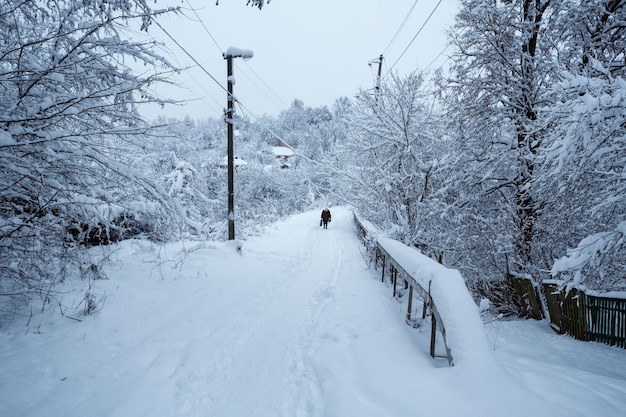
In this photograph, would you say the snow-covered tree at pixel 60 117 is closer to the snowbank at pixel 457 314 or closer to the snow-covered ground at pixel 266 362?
the snow-covered ground at pixel 266 362

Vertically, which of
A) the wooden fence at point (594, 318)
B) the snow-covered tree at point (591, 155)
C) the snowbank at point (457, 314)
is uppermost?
the snow-covered tree at point (591, 155)

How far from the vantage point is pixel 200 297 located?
20.5 feet

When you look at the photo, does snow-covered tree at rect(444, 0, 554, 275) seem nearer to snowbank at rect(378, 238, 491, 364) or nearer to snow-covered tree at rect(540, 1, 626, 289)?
snow-covered tree at rect(540, 1, 626, 289)

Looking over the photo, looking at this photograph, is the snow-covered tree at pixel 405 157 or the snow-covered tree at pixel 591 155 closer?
the snow-covered tree at pixel 591 155

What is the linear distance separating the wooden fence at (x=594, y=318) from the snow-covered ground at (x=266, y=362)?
42 centimetres

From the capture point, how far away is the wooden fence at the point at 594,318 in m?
6.05

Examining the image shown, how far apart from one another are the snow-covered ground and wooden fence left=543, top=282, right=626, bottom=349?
0.42 metres

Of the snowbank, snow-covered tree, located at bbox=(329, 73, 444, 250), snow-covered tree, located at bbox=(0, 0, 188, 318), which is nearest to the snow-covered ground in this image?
the snowbank

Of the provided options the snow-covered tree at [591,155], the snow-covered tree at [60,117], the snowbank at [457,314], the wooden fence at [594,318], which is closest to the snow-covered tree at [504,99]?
the wooden fence at [594,318]

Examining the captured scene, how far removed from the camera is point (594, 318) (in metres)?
6.27

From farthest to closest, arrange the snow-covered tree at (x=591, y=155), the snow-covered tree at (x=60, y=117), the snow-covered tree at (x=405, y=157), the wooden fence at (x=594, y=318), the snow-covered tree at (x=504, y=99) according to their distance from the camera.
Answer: the snow-covered tree at (x=405, y=157)
the snow-covered tree at (x=504, y=99)
the wooden fence at (x=594, y=318)
the snow-covered tree at (x=591, y=155)
the snow-covered tree at (x=60, y=117)

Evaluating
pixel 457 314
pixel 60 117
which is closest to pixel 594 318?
pixel 457 314

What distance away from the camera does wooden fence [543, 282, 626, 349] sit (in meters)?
6.05

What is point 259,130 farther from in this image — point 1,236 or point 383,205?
point 1,236
